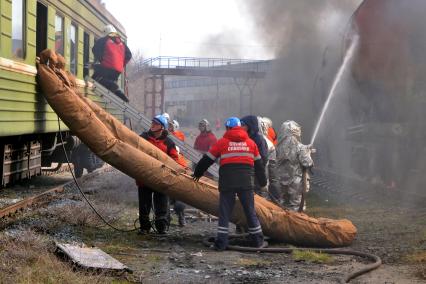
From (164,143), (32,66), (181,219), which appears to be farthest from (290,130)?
(32,66)

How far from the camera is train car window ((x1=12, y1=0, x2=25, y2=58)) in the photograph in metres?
8.30

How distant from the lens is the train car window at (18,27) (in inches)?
327

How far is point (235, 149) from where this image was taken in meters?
7.74

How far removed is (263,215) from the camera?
8062 mm

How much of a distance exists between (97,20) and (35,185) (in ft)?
11.8

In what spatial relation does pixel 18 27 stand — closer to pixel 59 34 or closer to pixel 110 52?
pixel 59 34

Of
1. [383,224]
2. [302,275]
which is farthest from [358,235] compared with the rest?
[302,275]

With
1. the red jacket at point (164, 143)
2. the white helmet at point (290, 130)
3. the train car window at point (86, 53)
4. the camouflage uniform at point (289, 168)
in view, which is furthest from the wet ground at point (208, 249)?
the train car window at point (86, 53)

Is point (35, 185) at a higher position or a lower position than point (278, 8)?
lower

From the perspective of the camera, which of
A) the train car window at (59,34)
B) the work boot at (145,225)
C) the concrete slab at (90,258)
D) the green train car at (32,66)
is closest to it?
the concrete slab at (90,258)

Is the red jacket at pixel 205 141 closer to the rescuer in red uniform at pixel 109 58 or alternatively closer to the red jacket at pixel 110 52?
the rescuer in red uniform at pixel 109 58

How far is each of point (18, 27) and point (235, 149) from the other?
10.5 ft

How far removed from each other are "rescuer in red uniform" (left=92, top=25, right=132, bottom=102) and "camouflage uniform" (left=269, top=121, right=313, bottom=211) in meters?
3.79

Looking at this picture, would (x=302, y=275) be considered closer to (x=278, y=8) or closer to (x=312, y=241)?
(x=312, y=241)
